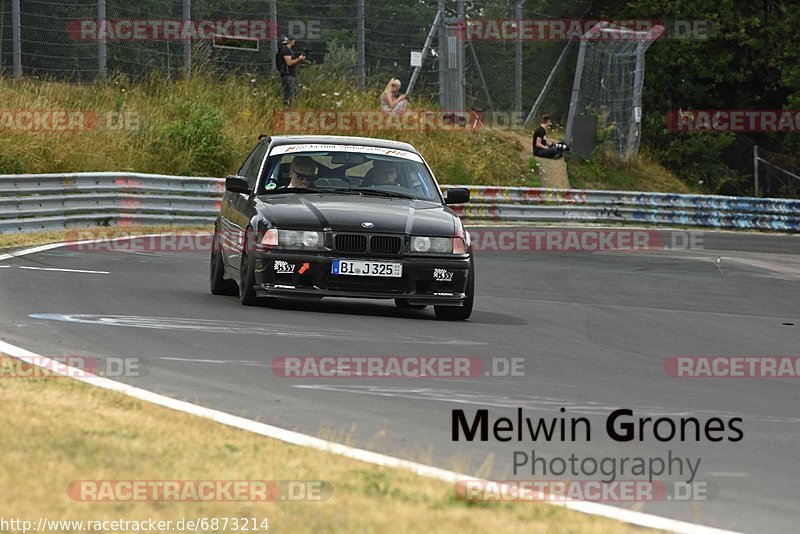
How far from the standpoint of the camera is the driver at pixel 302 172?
42.0 ft

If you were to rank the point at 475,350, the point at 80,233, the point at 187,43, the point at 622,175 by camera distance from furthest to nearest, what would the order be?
the point at 622,175 < the point at 187,43 < the point at 80,233 < the point at 475,350

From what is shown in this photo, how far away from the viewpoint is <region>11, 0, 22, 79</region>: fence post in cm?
2606

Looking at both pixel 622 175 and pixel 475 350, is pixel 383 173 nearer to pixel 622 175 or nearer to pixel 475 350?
pixel 475 350

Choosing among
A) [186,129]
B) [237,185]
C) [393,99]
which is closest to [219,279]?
[237,185]

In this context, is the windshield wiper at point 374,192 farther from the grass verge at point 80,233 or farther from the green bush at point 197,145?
the green bush at point 197,145

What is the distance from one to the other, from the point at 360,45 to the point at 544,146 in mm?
5719

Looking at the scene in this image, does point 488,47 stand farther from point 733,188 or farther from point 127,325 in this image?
point 127,325

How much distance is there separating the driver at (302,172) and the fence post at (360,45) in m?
18.1

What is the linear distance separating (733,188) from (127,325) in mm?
30038

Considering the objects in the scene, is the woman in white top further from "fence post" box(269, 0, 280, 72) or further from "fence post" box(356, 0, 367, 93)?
"fence post" box(269, 0, 280, 72)

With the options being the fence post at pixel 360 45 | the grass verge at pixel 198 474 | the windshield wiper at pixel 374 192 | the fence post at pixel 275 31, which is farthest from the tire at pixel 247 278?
the fence post at pixel 360 45

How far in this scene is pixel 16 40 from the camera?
2650 cm

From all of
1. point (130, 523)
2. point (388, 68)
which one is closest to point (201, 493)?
point (130, 523)

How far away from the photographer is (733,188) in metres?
38.5
